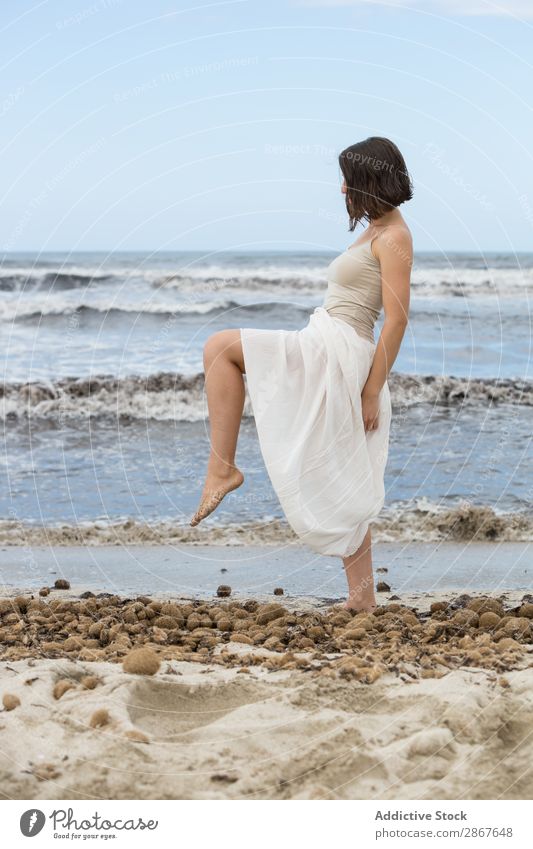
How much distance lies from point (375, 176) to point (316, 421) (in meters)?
1.28

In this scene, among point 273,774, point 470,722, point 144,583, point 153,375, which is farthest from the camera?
point 153,375

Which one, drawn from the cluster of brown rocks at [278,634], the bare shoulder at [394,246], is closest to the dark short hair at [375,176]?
the bare shoulder at [394,246]

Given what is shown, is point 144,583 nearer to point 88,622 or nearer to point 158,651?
point 88,622

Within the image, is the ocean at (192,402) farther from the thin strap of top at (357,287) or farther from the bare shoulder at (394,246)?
the bare shoulder at (394,246)

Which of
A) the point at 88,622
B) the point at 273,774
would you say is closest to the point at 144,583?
the point at 88,622

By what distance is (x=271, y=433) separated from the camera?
17.2ft

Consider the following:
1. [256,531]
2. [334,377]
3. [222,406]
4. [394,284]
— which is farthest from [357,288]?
[256,531]

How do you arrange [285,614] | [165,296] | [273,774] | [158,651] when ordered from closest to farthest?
[273,774], [158,651], [285,614], [165,296]

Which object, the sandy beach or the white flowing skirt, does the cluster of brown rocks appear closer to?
the sandy beach

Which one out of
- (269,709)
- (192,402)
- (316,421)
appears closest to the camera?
(269,709)

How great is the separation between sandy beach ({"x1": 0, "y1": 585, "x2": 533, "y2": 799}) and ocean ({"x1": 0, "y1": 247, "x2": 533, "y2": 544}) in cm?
334

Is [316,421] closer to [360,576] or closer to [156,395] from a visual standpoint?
[360,576]

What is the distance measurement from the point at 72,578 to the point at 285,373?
8.24ft

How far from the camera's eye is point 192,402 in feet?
46.4
